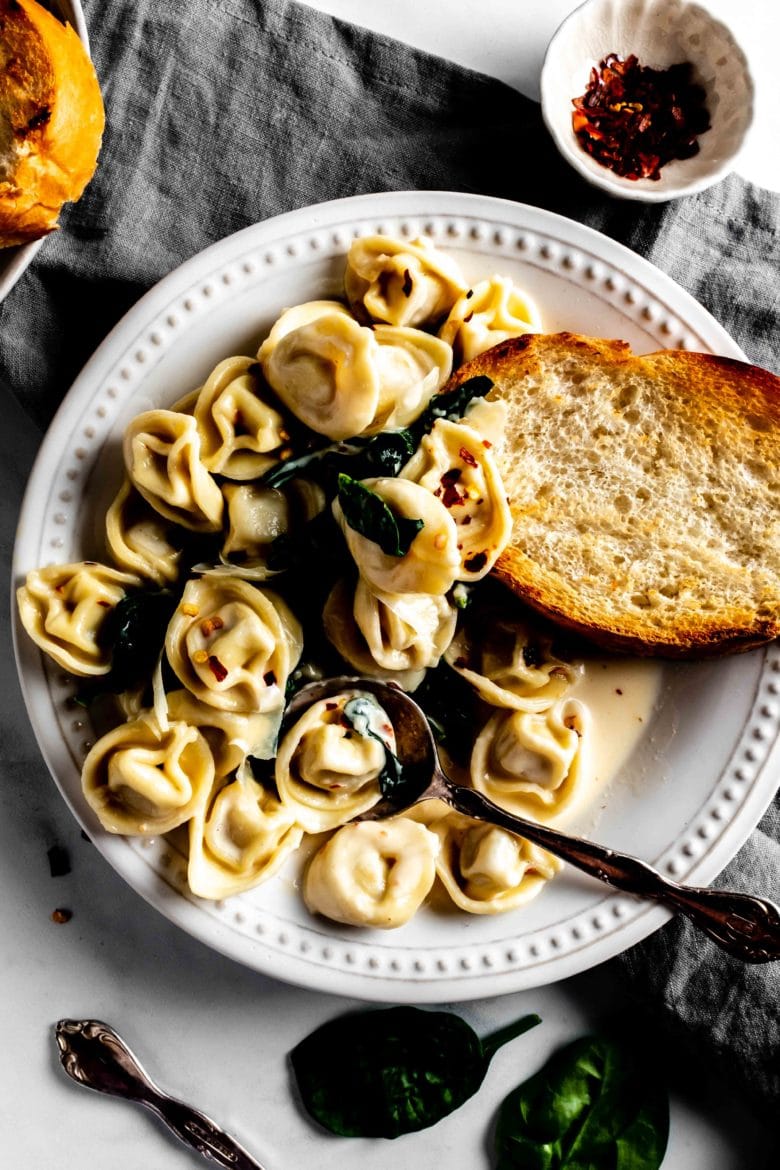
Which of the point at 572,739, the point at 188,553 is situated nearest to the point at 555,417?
the point at 572,739

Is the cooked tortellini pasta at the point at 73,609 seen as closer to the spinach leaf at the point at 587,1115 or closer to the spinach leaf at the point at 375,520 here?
the spinach leaf at the point at 375,520

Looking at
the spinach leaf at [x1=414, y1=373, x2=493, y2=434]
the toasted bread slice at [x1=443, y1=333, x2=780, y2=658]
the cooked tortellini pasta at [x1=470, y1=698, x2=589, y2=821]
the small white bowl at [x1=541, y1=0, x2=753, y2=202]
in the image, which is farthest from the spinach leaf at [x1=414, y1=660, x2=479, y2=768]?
the small white bowl at [x1=541, y1=0, x2=753, y2=202]

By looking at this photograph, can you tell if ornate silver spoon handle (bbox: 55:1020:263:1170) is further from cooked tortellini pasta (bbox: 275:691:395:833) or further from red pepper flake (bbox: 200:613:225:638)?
red pepper flake (bbox: 200:613:225:638)

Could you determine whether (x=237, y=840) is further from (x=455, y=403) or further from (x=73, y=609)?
(x=455, y=403)

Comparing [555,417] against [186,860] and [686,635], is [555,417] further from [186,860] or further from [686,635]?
[186,860]

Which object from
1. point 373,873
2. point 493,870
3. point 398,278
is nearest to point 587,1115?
point 493,870
